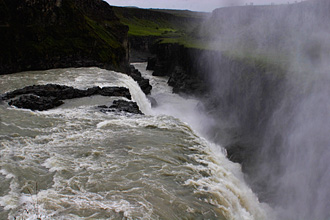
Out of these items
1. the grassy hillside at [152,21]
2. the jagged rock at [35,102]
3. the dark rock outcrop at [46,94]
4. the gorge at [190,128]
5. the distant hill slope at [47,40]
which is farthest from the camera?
the grassy hillside at [152,21]

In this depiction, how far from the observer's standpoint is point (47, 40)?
33.1 m

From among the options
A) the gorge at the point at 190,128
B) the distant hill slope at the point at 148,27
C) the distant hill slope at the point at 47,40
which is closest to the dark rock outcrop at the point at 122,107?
the gorge at the point at 190,128

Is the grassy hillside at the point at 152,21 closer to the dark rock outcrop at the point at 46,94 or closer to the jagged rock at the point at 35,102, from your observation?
the dark rock outcrop at the point at 46,94

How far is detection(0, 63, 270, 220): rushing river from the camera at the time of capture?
359 inches

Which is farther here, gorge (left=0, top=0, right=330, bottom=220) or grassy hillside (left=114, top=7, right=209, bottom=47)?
grassy hillside (left=114, top=7, right=209, bottom=47)

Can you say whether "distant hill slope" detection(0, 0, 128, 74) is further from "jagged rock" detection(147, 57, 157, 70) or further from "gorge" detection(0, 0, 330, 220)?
"jagged rock" detection(147, 57, 157, 70)

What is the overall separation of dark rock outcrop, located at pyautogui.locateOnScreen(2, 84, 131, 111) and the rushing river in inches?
39.7

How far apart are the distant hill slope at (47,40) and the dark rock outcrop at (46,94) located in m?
10.3

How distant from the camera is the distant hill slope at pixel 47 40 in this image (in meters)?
29.6

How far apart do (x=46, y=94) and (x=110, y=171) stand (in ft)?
38.6

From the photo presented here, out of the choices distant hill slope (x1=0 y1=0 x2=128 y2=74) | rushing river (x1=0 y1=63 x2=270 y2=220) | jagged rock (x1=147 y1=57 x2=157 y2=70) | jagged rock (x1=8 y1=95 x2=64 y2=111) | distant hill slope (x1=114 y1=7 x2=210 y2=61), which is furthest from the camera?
distant hill slope (x1=114 y1=7 x2=210 y2=61)

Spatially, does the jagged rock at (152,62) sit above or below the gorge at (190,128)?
below

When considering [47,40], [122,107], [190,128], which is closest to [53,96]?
[122,107]

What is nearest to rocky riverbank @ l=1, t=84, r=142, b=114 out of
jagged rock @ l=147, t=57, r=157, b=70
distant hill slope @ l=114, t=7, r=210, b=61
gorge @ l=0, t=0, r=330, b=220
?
gorge @ l=0, t=0, r=330, b=220
